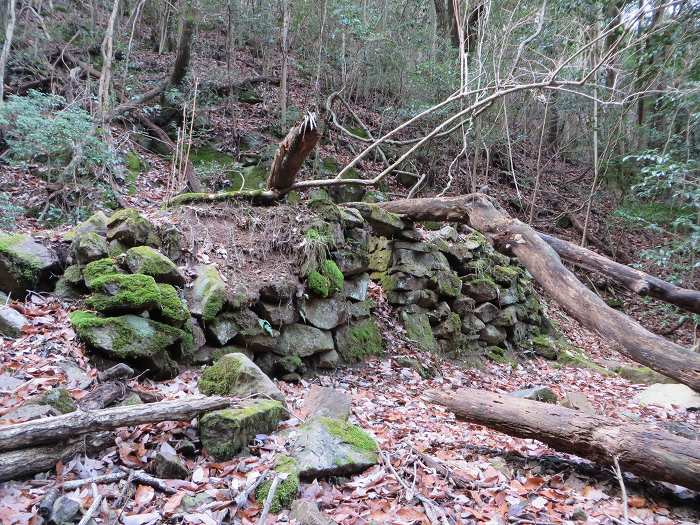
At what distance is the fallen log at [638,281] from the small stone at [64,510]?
486 cm

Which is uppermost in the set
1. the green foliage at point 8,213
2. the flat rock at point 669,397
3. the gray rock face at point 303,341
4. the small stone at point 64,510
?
the green foliage at point 8,213

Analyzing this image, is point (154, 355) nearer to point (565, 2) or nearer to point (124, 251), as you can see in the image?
point (124, 251)

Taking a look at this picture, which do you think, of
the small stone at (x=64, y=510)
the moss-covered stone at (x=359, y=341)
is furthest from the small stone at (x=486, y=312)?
the small stone at (x=64, y=510)

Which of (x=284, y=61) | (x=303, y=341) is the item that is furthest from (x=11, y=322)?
(x=284, y=61)

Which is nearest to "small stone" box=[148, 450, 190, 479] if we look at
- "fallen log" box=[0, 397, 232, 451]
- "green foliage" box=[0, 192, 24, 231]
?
"fallen log" box=[0, 397, 232, 451]

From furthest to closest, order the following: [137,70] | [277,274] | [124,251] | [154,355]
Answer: [137,70]
[277,274]
[124,251]
[154,355]

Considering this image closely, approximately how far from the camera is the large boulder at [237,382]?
3.88m

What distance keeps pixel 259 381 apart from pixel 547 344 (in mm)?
7026

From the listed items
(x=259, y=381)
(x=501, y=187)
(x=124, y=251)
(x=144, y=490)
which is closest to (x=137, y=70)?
(x=124, y=251)

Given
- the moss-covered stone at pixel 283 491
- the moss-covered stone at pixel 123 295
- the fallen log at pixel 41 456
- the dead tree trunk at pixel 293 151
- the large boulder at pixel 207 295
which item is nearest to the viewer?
the fallen log at pixel 41 456

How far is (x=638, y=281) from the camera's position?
4586 mm

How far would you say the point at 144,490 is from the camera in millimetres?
2699

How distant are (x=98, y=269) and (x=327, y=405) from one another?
2624mm

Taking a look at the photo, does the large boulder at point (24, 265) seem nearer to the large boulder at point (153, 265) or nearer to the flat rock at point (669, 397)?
the large boulder at point (153, 265)
